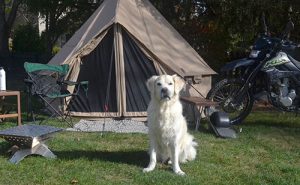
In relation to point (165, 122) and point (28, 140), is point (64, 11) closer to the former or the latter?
point (28, 140)

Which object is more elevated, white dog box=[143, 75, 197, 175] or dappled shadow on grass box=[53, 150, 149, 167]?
white dog box=[143, 75, 197, 175]

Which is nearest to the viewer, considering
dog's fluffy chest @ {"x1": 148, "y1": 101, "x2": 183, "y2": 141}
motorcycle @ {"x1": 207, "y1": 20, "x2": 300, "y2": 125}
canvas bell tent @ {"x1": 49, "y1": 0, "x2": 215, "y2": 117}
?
dog's fluffy chest @ {"x1": 148, "y1": 101, "x2": 183, "y2": 141}

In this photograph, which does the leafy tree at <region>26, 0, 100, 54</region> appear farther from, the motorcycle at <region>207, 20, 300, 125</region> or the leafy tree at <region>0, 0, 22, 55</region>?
the motorcycle at <region>207, 20, 300, 125</region>

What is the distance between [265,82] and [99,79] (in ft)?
9.31

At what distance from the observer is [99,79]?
8383mm

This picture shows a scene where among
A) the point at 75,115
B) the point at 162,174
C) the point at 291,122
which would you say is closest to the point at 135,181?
the point at 162,174

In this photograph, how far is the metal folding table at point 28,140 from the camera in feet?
17.3

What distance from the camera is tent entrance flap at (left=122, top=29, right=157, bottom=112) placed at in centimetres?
830

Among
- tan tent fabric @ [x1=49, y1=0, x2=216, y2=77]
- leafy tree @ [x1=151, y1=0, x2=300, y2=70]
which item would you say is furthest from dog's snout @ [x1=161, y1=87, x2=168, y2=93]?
leafy tree @ [x1=151, y1=0, x2=300, y2=70]

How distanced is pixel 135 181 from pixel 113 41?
13.1 feet

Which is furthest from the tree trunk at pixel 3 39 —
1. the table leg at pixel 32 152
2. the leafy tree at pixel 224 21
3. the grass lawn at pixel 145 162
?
the table leg at pixel 32 152

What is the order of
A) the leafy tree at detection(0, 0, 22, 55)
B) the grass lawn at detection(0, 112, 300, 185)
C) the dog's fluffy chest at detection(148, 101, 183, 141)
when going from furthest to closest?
the leafy tree at detection(0, 0, 22, 55), the dog's fluffy chest at detection(148, 101, 183, 141), the grass lawn at detection(0, 112, 300, 185)

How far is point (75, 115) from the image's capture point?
838cm

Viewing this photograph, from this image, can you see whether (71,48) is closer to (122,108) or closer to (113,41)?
(113,41)
